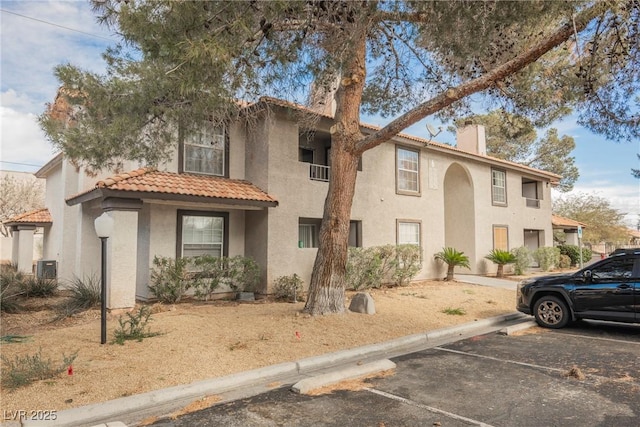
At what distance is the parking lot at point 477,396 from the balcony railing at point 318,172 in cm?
785

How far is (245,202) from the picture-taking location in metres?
11.5

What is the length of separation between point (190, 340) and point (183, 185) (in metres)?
4.99

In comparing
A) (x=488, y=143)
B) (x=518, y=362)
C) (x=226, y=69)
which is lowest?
(x=518, y=362)

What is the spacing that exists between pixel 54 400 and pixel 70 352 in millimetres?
1926

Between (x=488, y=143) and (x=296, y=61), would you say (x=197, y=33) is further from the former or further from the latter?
→ (x=488, y=143)

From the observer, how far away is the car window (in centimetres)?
852

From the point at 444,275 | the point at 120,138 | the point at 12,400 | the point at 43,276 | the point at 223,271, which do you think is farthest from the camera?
the point at 444,275

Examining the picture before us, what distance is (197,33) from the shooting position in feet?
20.9

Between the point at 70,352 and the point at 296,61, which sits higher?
the point at 296,61

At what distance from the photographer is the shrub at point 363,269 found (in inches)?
535

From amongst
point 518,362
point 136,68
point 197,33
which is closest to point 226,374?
point 518,362

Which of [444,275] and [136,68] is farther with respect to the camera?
[444,275]

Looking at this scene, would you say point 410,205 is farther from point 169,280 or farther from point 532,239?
point 532,239

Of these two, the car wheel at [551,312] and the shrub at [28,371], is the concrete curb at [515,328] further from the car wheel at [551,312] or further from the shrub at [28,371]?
the shrub at [28,371]
